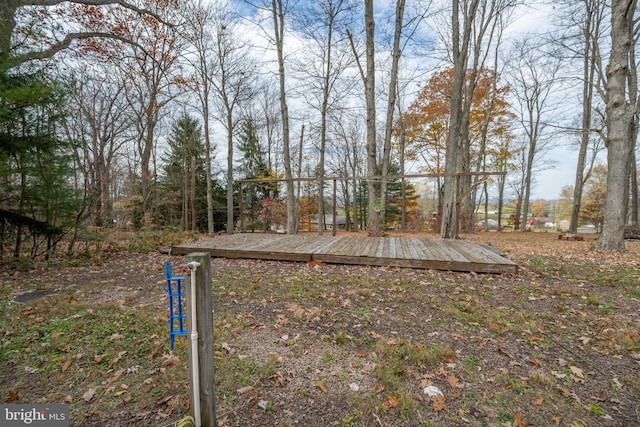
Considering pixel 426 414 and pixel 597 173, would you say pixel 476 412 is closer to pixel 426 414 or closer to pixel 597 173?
pixel 426 414

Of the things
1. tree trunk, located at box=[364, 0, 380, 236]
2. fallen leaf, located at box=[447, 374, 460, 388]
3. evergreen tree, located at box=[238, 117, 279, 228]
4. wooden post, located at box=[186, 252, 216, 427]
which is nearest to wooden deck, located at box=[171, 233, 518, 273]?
tree trunk, located at box=[364, 0, 380, 236]

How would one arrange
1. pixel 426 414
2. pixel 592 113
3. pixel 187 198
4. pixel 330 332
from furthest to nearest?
pixel 187 198 < pixel 592 113 < pixel 330 332 < pixel 426 414

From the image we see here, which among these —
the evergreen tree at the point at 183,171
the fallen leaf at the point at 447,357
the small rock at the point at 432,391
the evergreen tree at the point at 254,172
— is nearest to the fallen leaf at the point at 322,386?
the small rock at the point at 432,391

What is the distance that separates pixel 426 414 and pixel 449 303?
5.45ft

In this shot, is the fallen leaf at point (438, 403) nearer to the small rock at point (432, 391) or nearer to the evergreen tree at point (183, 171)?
the small rock at point (432, 391)

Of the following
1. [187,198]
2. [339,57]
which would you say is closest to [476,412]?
[339,57]

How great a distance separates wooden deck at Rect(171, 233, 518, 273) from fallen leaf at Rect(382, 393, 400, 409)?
2845 mm

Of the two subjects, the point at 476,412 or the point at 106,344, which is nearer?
the point at 476,412

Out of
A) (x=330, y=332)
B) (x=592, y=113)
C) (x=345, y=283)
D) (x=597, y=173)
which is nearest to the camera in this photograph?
(x=330, y=332)

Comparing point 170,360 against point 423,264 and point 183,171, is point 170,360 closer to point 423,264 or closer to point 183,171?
point 423,264

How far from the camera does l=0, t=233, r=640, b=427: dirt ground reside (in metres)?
1.48

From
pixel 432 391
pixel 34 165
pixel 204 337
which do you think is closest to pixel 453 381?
pixel 432 391

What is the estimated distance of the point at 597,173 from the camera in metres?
19.8

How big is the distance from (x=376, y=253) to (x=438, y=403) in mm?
3157
